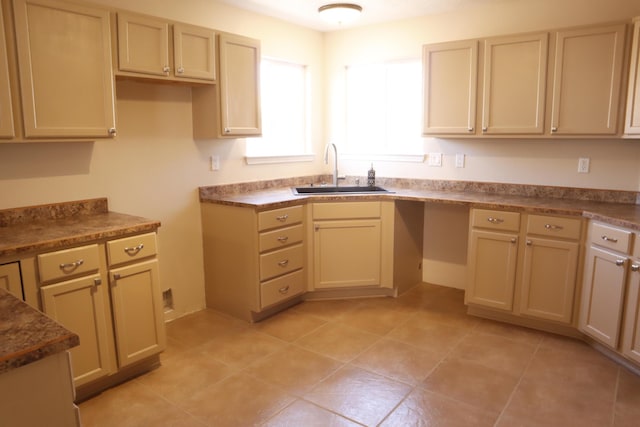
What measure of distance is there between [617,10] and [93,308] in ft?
12.3

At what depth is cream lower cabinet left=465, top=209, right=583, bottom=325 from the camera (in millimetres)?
3008

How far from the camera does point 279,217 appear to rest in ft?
11.3

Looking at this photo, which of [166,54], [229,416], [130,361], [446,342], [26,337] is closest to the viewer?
[26,337]

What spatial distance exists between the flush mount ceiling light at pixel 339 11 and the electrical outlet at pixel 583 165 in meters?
2.00

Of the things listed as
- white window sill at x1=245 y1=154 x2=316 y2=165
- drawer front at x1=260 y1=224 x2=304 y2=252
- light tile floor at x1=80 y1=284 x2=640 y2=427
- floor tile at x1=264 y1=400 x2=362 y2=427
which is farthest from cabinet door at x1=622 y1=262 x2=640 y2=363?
Result: white window sill at x1=245 y1=154 x2=316 y2=165

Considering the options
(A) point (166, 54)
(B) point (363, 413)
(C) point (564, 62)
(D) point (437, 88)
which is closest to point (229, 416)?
(B) point (363, 413)

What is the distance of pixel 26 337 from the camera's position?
1145mm

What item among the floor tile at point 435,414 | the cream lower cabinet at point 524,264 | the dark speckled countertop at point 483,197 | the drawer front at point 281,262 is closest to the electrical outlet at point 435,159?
the dark speckled countertop at point 483,197

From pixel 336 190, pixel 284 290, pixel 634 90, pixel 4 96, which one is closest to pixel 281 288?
pixel 284 290

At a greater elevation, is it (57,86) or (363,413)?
(57,86)

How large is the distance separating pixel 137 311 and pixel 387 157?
264 centimetres

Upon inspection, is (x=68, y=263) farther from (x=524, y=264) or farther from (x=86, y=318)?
(x=524, y=264)

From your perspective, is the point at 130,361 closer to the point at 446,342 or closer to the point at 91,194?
the point at 91,194

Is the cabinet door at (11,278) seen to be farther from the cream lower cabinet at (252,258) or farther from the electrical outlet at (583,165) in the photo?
the electrical outlet at (583,165)
